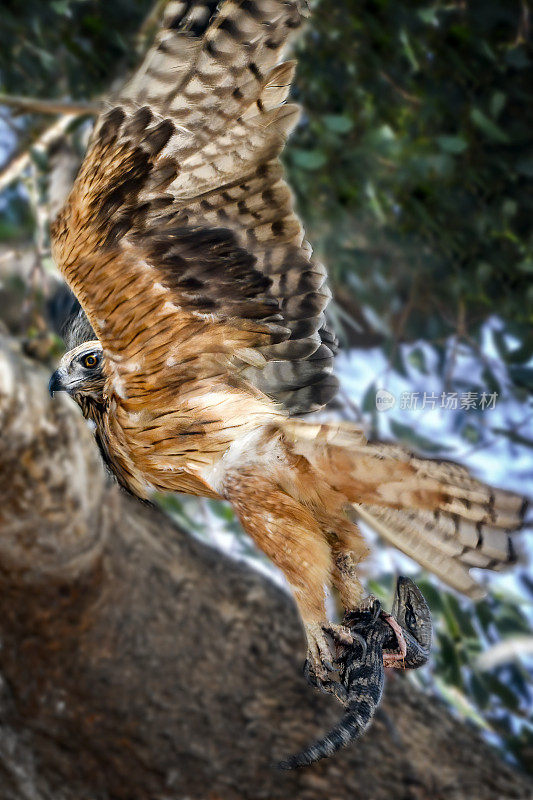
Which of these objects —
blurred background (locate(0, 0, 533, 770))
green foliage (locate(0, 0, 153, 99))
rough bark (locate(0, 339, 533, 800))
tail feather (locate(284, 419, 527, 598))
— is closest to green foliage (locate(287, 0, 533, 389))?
blurred background (locate(0, 0, 533, 770))

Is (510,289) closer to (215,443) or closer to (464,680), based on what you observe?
(464,680)

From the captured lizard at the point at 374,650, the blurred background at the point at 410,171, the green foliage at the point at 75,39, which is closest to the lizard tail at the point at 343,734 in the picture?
the captured lizard at the point at 374,650

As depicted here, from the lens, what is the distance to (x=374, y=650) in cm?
51

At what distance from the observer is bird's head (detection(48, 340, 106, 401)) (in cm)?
57

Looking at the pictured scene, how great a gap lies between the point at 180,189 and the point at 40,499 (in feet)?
4.10

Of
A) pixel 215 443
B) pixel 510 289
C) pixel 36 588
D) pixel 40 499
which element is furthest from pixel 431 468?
pixel 36 588

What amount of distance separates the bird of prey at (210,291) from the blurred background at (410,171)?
0.71m

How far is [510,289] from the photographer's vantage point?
4.73 ft

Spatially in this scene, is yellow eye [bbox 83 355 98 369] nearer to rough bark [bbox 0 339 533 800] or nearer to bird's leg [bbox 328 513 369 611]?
bird's leg [bbox 328 513 369 611]

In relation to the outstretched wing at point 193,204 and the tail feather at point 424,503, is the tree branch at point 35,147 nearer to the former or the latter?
the outstretched wing at point 193,204

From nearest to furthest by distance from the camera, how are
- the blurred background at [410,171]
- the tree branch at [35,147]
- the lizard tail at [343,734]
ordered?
the lizard tail at [343,734] → the blurred background at [410,171] → the tree branch at [35,147]

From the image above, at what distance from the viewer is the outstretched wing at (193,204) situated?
525 mm

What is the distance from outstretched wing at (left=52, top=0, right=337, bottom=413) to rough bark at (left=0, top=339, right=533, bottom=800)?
1.21 metres

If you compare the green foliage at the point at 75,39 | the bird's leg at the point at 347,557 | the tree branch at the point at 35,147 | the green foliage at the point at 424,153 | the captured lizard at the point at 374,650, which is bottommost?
the green foliage at the point at 424,153
